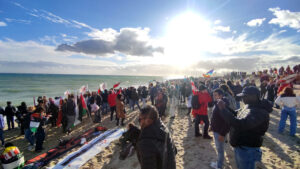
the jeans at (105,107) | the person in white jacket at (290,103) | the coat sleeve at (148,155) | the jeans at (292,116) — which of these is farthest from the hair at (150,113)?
the jeans at (105,107)

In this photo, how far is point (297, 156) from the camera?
13.7 feet

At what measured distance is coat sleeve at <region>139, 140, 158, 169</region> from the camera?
153cm

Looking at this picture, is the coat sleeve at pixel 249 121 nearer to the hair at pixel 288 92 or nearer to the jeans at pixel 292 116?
the hair at pixel 288 92

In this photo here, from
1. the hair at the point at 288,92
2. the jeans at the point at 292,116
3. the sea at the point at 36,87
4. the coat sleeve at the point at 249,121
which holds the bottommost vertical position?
the sea at the point at 36,87

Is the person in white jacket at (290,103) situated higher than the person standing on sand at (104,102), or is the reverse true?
the person in white jacket at (290,103)

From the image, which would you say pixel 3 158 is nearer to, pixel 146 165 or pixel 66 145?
pixel 66 145

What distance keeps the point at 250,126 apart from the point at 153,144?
158 centimetres

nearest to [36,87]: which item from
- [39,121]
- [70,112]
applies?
[70,112]

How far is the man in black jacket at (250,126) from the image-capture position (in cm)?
216

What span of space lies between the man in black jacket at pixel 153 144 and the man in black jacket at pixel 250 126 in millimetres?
1160

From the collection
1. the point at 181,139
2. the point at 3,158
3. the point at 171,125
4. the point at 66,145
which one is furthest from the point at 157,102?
the point at 3,158

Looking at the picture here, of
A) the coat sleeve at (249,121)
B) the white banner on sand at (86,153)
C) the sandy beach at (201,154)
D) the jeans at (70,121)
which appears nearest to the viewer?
the coat sleeve at (249,121)

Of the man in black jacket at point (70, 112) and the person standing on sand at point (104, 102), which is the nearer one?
the man in black jacket at point (70, 112)

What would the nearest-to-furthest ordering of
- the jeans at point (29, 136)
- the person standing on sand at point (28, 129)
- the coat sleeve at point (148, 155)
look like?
the coat sleeve at point (148, 155) < the person standing on sand at point (28, 129) < the jeans at point (29, 136)
